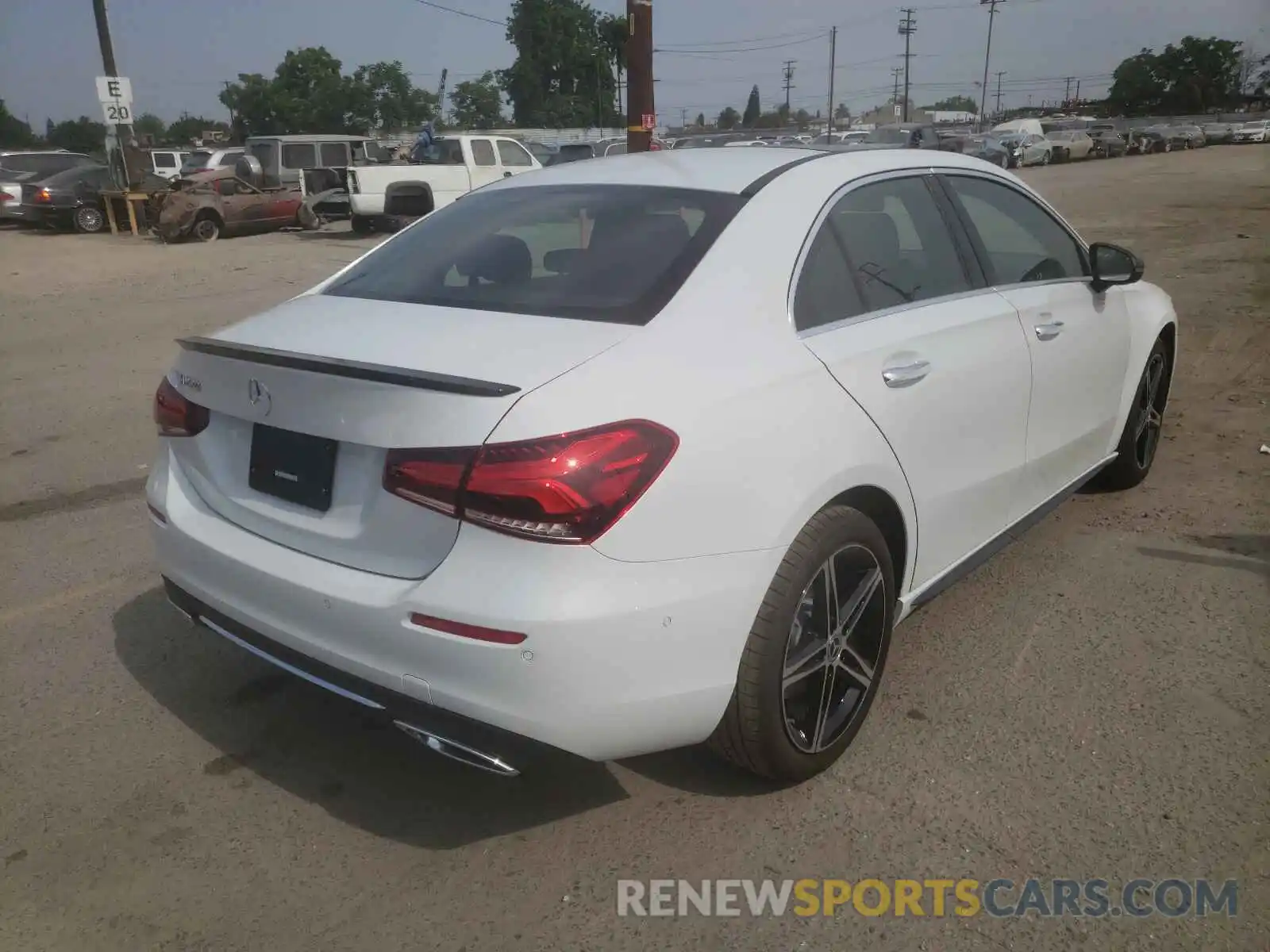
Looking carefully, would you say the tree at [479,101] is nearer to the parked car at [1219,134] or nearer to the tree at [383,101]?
the tree at [383,101]

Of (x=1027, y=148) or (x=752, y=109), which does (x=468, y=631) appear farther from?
(x=752, y=109)

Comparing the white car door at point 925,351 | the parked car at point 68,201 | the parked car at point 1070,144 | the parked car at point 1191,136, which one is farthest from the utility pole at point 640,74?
the parked car at point 1191,136

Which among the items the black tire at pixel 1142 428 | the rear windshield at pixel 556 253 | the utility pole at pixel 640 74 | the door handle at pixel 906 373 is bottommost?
the black tire at pixel 1142 428

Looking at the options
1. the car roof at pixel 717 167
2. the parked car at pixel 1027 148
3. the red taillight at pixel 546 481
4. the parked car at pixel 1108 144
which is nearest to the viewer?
the red taillight at pixel 546 481

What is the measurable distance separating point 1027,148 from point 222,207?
34887 mm

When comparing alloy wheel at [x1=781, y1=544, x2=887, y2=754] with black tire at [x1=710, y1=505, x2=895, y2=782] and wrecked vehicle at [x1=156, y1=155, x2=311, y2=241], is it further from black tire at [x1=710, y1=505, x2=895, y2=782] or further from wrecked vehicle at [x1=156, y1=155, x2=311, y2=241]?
wrecked vehicle at [x1=156, y1=155, x2=311, y2=241]

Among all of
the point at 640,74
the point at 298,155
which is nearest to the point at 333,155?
the point at 298,155

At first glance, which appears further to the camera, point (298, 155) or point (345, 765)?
point (298, 155)

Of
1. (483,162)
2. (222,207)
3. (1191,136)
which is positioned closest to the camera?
(483,162)

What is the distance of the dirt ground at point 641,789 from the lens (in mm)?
2404

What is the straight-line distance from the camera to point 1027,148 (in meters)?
43.3

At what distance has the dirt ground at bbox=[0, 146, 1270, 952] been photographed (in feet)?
7.89

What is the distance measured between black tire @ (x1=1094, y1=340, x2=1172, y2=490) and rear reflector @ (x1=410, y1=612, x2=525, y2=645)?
3.62 meters

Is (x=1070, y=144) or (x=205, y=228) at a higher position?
(x=1070, y=144)
